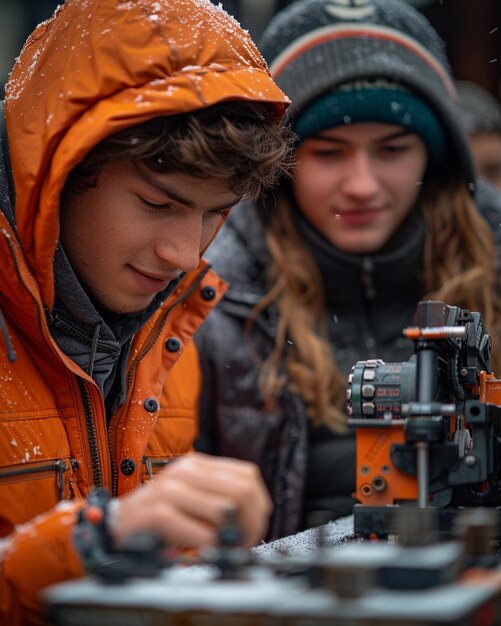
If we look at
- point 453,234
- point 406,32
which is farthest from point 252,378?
point 406,32

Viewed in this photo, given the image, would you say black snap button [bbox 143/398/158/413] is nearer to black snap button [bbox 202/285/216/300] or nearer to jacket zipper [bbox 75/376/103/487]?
jacket zipper [bbox 75/376/103/487]

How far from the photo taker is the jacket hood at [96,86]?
2598 mm

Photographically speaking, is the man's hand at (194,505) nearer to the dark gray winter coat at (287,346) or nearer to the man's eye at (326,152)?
the dark gray winter coat at (287,346)

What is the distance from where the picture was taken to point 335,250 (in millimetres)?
4719

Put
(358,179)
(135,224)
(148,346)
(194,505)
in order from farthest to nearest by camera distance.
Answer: (358,179) → (148,346) → (135,224) → (194,505)

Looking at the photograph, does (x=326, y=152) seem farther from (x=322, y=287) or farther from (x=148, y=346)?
(x=148, y=346)

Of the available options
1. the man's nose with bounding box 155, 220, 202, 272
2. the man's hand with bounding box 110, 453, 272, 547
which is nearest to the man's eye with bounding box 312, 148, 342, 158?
the man's nose with bounding box 155, 220, 202, 272

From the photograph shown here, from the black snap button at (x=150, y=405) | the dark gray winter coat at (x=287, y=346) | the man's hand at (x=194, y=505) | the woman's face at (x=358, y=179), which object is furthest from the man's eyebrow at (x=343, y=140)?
the man's hand at (x=194, y=505)

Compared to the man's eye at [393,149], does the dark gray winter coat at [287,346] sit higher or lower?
lower

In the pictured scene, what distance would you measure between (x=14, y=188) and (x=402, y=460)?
1125mm

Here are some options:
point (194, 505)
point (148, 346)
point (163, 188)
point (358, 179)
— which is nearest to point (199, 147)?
point (163, 188)

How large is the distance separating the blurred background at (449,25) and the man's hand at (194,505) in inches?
259

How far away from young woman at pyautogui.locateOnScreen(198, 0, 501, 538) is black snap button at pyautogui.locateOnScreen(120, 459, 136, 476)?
148 cm

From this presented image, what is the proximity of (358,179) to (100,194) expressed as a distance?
2.00m
